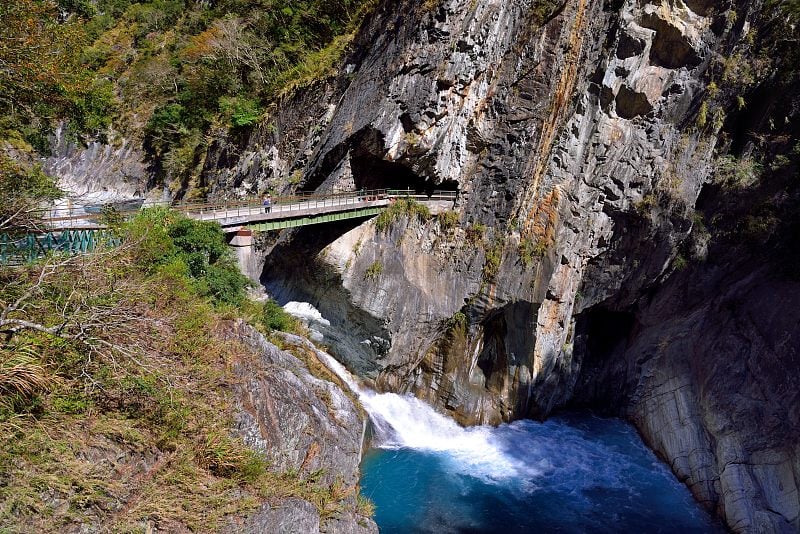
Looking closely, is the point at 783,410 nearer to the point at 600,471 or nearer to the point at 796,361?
the point at 796,361

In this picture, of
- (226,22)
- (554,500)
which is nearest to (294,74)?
(226,22)

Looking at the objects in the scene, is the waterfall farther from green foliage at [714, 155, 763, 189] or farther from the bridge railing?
green foliage at [714, 155, 763, 189]

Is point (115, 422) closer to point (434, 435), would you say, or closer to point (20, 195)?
point (20, 195)

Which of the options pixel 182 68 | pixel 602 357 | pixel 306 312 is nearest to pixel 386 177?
pixel 306 312

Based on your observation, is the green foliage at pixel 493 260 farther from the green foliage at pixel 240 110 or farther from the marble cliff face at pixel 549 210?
the green foliage at pixel 240 110

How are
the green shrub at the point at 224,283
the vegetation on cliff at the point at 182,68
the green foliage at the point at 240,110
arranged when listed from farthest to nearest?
the green foliage at the point at 240,110 < the green shrub at the point at 224,283 < the vegetation on cliff at the point at 182,68

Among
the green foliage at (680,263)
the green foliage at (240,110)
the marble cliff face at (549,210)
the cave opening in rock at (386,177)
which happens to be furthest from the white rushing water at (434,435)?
the green foliage at (240,110)
